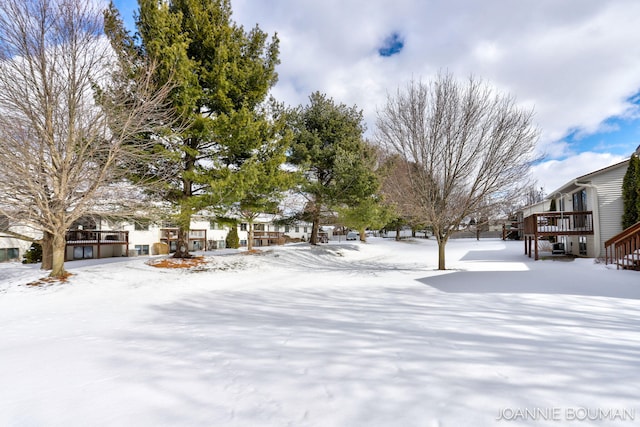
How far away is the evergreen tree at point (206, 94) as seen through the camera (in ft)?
35.0

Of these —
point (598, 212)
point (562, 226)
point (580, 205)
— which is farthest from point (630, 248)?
point (580, 205)

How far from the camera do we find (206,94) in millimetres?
11867

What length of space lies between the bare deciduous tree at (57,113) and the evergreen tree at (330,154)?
384 inches

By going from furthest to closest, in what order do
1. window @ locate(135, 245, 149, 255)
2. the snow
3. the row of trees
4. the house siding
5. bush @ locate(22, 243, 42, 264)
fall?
1. window @ locate(135, 245, 149, 255)
2. bush @ locate(22, 243, 42, 264)
3. the house siding
4. the row of trees
5. the snow

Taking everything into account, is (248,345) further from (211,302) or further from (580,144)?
(580,144)

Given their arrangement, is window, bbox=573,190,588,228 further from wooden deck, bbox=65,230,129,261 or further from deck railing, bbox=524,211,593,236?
wooden deck, bbox=65,230,129,261

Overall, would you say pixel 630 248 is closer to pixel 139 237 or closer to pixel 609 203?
pixel 609 203

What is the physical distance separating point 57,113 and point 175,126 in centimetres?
343

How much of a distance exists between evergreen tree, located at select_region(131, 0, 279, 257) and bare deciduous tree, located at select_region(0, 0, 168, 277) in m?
1.50

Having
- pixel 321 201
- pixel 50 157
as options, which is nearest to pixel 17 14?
pixel 50 157

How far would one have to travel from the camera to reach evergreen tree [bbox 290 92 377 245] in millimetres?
17828

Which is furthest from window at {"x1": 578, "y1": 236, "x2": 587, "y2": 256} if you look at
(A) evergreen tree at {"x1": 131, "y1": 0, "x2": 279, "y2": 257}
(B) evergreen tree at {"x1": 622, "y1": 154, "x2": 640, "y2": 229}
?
(A) evergreen tree at {"x1": 131, "y1": 0, "x2": 279, "y2": 257}

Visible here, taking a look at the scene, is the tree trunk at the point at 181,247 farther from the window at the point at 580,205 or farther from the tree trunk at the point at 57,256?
the window at the point at 580,205

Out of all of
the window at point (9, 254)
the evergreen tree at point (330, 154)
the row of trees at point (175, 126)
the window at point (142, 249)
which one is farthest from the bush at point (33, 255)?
the evergreen tree at point (330, 154)
